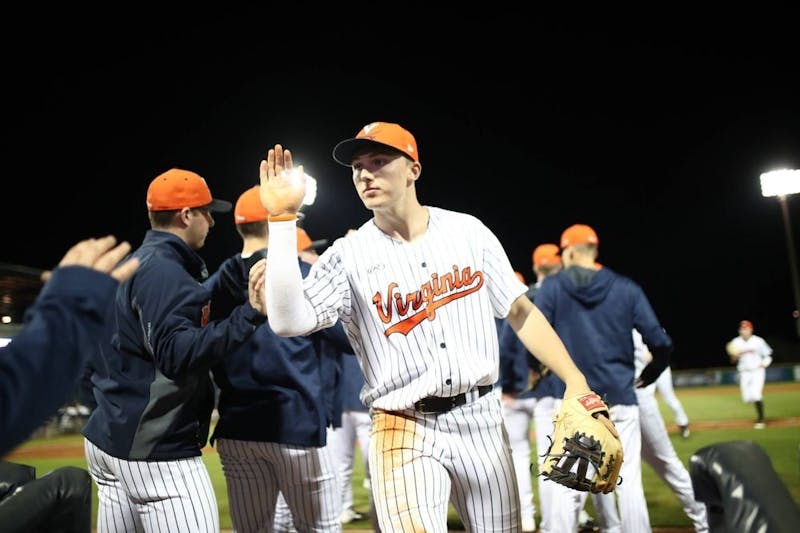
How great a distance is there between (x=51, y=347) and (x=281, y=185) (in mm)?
1439

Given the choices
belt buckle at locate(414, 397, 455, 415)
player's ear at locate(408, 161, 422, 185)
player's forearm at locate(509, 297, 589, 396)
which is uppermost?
player's ear at locate(408, 161, 422, 185)

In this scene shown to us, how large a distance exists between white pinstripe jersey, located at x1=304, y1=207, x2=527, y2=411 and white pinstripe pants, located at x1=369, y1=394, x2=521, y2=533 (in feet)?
0.33

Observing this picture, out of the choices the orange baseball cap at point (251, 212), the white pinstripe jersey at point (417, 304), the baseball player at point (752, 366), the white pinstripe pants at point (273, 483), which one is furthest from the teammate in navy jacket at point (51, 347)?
the baseball player at point (752, 366)

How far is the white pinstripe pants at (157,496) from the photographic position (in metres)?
3.04

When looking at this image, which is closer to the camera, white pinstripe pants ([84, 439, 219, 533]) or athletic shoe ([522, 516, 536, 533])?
white pinstripe pants ([84, 439, 219, 533])

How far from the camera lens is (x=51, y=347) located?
1.40m

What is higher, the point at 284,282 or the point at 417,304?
the point at 284,282

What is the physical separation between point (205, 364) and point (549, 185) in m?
53.6

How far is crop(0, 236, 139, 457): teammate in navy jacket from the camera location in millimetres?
1385

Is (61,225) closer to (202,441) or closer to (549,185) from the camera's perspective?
(549,185)

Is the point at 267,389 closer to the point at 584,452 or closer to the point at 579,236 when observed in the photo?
the point at 584,452

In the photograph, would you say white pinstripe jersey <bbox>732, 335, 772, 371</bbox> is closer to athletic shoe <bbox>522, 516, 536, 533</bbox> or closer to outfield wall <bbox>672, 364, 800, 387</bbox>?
athletic shoe <bbox>522, 516, 536, 533</bbox>

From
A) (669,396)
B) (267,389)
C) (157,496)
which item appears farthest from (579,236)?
(669,396)

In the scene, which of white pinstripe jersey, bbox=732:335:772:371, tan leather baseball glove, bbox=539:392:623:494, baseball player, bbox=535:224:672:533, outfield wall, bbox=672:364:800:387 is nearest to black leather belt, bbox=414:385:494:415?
tan leather baseball glove, bbox=539:392:623:494
